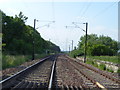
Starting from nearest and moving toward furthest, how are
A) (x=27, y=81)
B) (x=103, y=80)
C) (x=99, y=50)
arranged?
1. (x=27, y=81)
2. (x=103, y=80)
3. (x=99, y=50)

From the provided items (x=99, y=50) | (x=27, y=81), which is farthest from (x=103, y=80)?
(x=99, y=50)

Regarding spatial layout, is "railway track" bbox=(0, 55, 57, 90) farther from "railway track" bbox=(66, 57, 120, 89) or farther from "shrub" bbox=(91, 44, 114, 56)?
"shrub" bbox=(91, 44, 114, 56)

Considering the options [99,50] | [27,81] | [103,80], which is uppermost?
[99,50]

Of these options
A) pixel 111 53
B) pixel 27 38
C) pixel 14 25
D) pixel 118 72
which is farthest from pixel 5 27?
pixel 118 72

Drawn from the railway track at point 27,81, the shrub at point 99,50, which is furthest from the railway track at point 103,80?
the shrub at point 99,50

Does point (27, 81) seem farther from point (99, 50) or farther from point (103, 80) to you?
point (99, 50)

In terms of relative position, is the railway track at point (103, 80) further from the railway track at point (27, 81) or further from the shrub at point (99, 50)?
the shrub at point (99, 50)

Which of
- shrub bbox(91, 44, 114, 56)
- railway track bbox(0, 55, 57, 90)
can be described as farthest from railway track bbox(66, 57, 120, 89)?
shrub bbox(91, 44, 114, 56)

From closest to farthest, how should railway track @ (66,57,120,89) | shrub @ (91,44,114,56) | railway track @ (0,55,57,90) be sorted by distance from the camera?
railway track @ (0,55,57,90) < railway track @ (66,57,120,89) < shrub @ (91,44,114,56)

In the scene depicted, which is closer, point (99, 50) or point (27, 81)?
point (27, 81)

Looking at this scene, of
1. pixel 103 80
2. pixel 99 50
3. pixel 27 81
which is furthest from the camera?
pixel 99 50

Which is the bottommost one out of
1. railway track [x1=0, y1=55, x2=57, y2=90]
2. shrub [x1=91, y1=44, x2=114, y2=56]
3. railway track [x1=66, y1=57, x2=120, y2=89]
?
railway track [x1=66, y1=57, x2=120, y2=89]

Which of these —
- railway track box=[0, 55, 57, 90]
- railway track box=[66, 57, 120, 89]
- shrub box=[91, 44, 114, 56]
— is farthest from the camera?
shrub box=[91, 44, 114, 56]

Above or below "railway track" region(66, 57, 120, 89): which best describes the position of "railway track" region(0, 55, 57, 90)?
above
